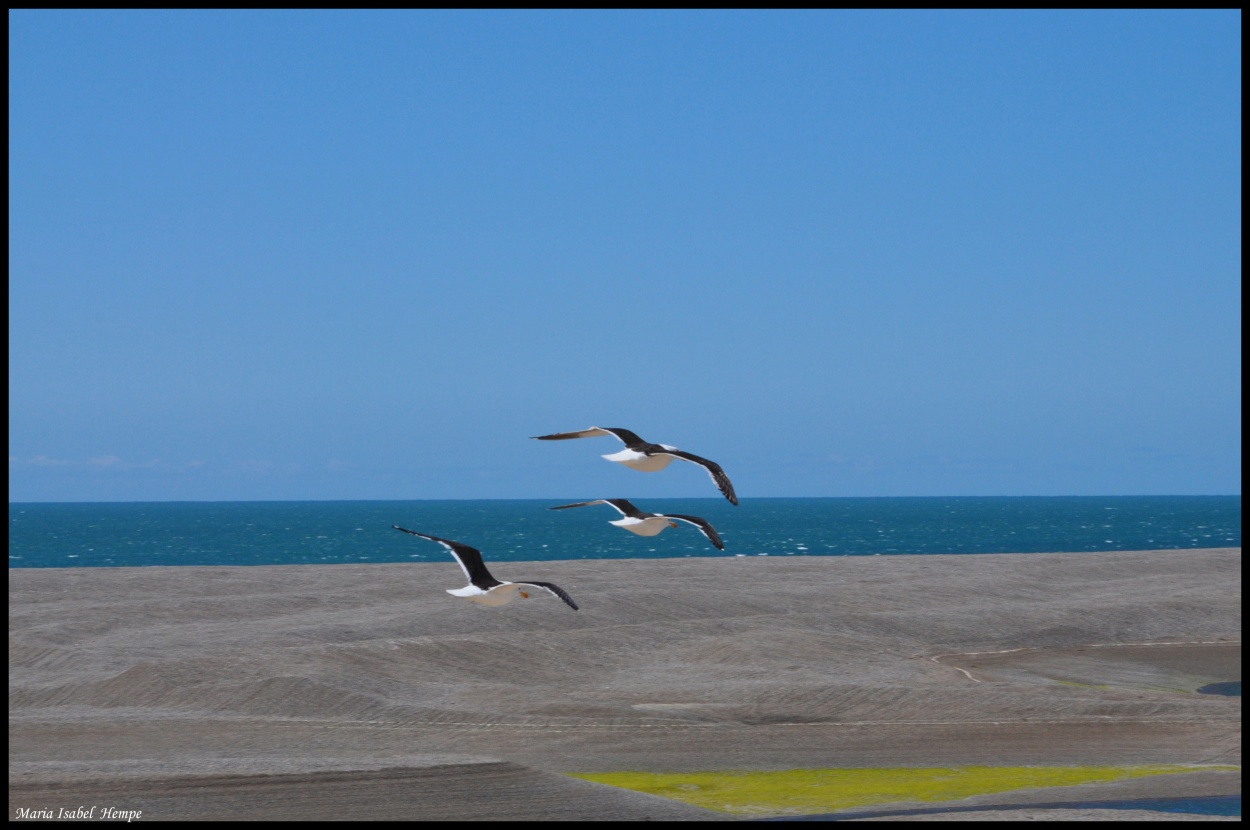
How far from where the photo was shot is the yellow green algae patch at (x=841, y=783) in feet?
63.8

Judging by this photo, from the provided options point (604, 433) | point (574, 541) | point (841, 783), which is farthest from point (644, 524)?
point (574, 541)

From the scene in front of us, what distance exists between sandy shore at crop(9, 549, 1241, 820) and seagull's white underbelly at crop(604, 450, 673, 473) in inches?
341

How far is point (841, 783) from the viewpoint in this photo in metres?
20.8

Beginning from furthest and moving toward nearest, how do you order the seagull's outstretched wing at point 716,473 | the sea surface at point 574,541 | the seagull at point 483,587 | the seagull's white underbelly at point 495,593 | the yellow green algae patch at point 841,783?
the sea surface at point 574,541, the yellow green algae patch at point 841,783, the seagull's white underbelly at point 495,593, the seagull at point 483,587, the seagull's outstretched wing at point 716,473

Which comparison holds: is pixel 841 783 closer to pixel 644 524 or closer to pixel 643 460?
pixel 644 524

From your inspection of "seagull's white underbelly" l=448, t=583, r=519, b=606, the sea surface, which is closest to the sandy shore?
"seagull's white underbelly" l=448, t=583, r=519, b=606

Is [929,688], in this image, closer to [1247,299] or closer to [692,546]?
[1247,299]

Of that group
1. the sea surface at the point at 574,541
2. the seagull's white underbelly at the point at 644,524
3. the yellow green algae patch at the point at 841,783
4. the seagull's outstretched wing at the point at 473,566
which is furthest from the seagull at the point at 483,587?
the sea surface at the point at 574,541

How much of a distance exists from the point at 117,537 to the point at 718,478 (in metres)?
141

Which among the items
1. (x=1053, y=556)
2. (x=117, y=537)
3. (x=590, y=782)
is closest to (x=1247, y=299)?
(x=590, y=782)

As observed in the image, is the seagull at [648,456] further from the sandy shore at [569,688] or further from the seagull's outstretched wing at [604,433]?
the sandy shore at [569,688]

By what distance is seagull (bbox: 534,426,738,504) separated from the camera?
9711 millimetres

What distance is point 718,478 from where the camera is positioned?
9.73 metres

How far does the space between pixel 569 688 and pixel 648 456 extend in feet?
65.4
